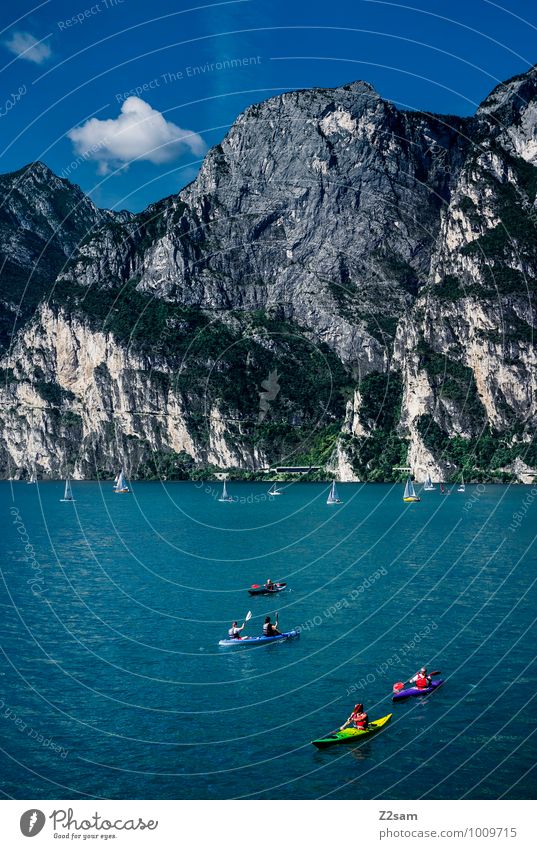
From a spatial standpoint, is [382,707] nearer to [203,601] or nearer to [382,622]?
[382,622]

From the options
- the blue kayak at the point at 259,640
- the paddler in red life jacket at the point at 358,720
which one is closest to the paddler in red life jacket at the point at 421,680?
the paddler in red life jacket at the point at 358,720

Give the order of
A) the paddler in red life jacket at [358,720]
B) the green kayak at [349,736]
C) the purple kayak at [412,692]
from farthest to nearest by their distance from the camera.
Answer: the purple kayak at [412,692]
the paddler in red life jacket at [358,720]
the green kayak at [349,736]

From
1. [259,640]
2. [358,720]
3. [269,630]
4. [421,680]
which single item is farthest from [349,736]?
[269,630]

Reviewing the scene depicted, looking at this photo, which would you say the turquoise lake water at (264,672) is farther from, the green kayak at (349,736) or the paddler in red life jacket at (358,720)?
the paddler in red life jacket at (358,720)

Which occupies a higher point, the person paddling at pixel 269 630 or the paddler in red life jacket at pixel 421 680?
the person paddling at pixel 269 630

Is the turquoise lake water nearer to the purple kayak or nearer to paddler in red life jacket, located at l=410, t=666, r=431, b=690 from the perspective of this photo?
the purple kayak

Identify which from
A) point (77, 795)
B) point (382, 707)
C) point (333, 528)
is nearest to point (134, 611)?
point (382, 707)

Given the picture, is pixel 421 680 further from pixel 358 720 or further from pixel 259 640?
pixel 259 640
